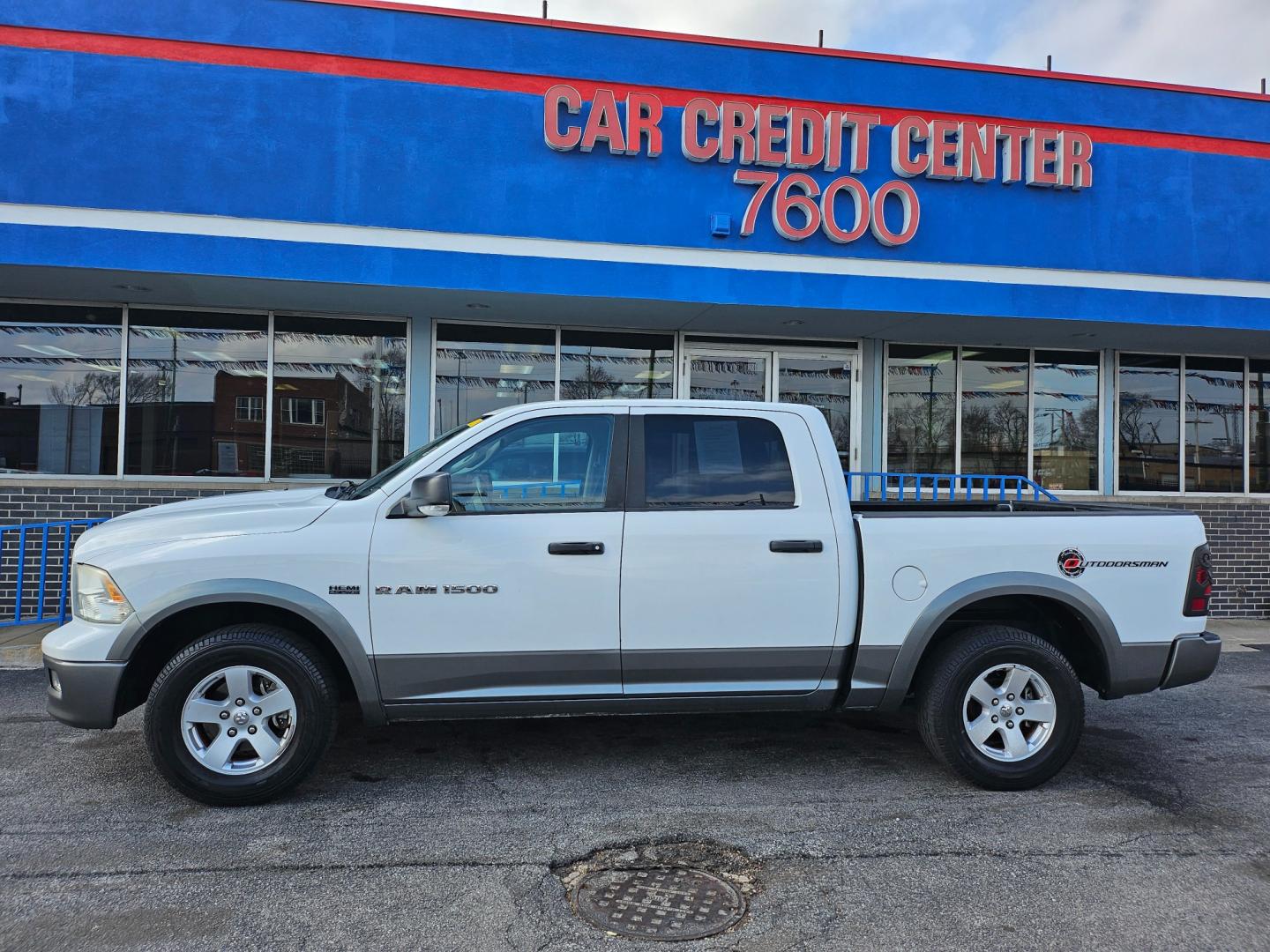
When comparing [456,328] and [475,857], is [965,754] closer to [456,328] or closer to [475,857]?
[475,857]

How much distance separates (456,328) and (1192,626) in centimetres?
784

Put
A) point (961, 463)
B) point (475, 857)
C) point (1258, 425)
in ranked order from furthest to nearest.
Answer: point (1258, 425), point (961, 463), point (475, 857)

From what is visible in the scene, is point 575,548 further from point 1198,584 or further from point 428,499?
point 1198,584

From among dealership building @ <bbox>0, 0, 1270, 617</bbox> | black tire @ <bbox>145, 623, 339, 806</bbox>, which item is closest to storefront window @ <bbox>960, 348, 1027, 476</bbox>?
dealership building @ <bbox>0, 0, 1270, 617</bbox>

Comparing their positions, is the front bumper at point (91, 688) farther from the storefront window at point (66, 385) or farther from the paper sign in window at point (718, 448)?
the storefront window at point (66, 385)

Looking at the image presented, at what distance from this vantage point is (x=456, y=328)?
10391 millimetres

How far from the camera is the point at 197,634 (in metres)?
4.59

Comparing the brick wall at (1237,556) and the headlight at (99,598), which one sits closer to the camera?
the headlight at (99,598)

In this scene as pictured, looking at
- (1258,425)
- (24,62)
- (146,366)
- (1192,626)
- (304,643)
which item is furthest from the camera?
(1258,425)

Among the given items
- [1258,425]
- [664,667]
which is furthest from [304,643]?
[1258,425]

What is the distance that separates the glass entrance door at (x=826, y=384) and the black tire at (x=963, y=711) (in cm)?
653

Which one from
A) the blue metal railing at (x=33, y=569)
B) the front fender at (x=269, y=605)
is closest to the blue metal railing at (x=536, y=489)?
the front fender at (x=269, y=605)

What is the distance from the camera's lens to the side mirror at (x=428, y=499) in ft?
13.9

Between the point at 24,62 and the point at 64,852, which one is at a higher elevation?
the point at 24,62
